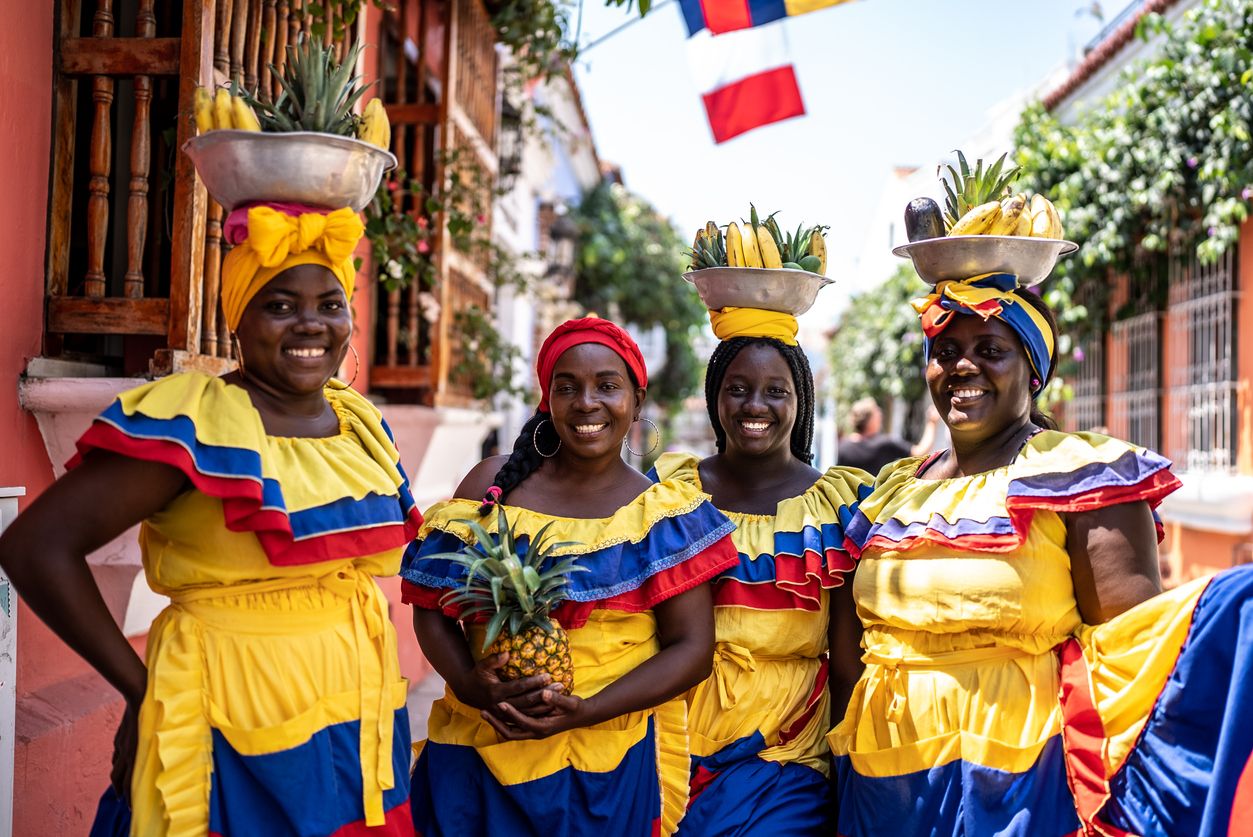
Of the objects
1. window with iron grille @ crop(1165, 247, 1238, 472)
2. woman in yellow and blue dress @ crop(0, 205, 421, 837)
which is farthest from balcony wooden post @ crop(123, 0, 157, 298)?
window with iron grille @ crop(1165, 247, 1238, 472)

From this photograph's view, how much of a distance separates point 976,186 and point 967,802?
1.69m

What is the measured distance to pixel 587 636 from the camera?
9.78ft

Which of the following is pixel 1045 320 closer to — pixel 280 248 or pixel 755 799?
pixel 755 799

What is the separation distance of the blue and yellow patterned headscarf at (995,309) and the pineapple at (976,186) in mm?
232

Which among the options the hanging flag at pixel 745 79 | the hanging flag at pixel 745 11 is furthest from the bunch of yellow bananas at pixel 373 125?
the hanging flag at pixel 745 79

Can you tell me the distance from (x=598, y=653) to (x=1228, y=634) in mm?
1530

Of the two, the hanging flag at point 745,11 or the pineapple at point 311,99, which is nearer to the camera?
the pineapple at point 311,99

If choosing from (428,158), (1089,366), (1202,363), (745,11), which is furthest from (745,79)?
(1089,366)

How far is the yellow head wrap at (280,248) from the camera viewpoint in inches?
95.7

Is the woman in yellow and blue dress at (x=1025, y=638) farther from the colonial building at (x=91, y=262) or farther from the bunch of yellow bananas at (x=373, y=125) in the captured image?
the colonial building at (x=91, y=262)

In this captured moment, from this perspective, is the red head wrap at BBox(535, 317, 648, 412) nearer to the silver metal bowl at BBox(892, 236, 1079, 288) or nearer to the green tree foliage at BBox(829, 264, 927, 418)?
the silver metal bowl at BBox(892, 236, 1079, 288)

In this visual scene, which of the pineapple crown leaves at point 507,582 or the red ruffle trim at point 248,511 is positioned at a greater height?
the red ruffle trim at point 248,511

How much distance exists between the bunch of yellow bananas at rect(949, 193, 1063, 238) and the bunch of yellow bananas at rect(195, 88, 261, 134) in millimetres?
1871

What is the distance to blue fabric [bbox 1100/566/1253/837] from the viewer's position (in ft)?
7.79
